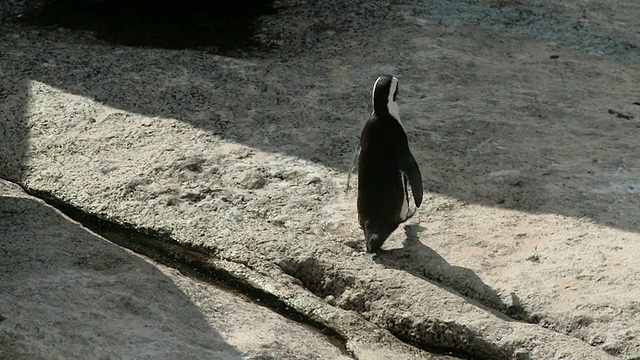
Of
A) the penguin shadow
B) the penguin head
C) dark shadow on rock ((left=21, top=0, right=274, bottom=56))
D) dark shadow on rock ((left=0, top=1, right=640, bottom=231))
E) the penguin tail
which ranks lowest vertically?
the penguin shadow

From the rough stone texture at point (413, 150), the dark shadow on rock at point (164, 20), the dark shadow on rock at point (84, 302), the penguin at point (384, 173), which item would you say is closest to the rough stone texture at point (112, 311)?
the dark shadow on rock at point (84, 302)

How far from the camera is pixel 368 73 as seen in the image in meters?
6.02

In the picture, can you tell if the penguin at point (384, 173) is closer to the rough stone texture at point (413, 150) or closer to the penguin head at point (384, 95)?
the penguin head at point (384, 95)

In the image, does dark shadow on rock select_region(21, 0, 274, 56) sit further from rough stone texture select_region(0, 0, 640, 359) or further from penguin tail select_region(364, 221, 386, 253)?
penguin tail select_region(364, 221, 386, 253)

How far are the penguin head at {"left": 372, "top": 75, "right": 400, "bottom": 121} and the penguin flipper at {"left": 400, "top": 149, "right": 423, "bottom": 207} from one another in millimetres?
200

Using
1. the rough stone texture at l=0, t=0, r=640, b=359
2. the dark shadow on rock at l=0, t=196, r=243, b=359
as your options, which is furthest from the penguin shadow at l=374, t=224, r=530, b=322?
the dark shadow on rock at l=0, t=196, r=243, b=359

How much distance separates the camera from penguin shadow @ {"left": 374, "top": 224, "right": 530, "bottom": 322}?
4.09 metres

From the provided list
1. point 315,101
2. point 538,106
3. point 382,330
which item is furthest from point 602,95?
point 382,330

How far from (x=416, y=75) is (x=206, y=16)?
1.53 m

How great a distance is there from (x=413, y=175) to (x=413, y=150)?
71 centimetres

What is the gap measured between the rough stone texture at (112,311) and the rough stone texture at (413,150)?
337mm

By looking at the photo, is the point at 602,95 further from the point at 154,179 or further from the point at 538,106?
the point at 154,179

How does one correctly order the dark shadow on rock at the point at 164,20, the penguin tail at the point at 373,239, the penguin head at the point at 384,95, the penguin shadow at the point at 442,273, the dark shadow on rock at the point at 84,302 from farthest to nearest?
1. the dark shadow on rock at the point at 164,20
2. the penguin head at the point at 384,95
3. the penguin tail at the point at 373,239
4. the penguin shadow at the point at 442,273
5. the dark shadow on rock at the point at 84,302

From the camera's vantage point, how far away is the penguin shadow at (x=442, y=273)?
161 inches
